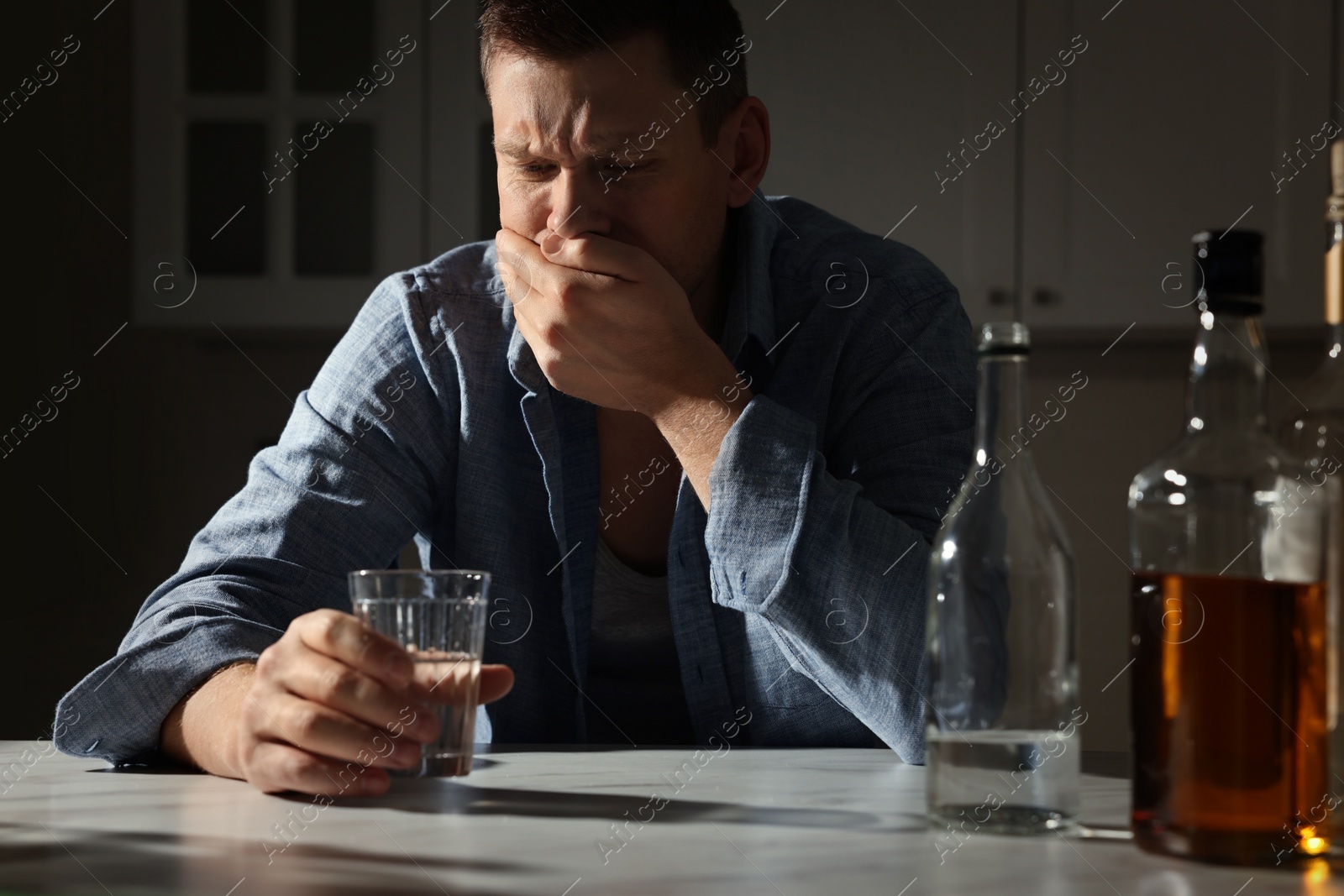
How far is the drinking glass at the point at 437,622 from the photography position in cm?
75

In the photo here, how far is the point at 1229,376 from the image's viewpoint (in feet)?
1.90

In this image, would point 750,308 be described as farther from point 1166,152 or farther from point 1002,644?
point 1166,152

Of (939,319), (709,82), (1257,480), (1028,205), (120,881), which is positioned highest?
(1028,205)

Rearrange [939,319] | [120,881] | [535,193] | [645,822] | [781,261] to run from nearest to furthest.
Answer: [120,881] → [645,822] → [535,193] → [939,319] → [781,261]

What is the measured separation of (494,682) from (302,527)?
41 centimetres

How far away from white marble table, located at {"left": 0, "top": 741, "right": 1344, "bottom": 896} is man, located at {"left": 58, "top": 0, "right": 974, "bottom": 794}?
0.25 feet

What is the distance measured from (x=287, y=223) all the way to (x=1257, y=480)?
2.30m

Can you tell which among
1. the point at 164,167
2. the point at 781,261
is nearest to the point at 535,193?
the point at 781,261

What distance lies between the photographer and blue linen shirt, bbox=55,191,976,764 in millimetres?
901

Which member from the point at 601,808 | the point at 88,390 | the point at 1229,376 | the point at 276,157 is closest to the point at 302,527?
the point at 601,808

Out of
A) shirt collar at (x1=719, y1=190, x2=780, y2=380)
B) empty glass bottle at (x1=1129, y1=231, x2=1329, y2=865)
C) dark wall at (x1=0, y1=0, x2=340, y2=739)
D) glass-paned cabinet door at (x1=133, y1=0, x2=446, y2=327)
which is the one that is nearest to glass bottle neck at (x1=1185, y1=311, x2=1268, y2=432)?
empty glass bottle at (x1=1129, y1=231, x2=1329, y2=865)

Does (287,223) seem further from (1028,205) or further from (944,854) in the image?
(944,854)

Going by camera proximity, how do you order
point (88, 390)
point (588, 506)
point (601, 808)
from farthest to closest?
1. point (88, 390)
2. point (588, 506)
3. point (601, 808)

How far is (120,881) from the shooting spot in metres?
0.57
